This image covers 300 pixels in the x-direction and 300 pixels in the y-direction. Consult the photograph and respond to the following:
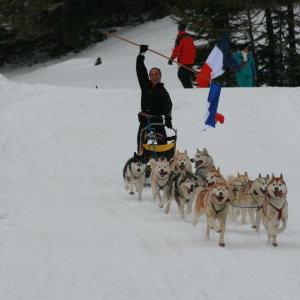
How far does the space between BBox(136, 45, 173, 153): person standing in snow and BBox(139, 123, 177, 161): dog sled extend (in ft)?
0.29

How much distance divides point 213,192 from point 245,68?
1184cm

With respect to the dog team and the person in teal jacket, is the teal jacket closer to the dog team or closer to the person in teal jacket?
the person in teal jacket

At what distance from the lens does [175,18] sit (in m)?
23.4

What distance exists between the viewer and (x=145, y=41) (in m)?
31.6

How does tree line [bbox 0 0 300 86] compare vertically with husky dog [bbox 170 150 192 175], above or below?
above

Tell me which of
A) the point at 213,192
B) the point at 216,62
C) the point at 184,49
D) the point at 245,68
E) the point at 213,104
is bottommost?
the point at 213,192

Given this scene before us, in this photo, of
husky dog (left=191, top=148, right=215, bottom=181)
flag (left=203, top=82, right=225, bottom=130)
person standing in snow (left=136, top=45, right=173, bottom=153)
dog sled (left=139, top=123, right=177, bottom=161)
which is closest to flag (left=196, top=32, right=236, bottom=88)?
flag (left=203, top=82, right=225, bottom=130)

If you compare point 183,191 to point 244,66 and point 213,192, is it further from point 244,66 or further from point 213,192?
point 244,66

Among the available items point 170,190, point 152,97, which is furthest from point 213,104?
point 170,190

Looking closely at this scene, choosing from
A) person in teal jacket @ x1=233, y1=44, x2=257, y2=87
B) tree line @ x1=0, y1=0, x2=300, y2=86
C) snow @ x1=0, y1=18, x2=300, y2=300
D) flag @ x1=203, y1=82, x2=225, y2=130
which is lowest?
snow @ x1=0, y1=18, x2=300, y2=300

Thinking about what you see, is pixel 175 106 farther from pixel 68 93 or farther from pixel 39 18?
pixel 39 18

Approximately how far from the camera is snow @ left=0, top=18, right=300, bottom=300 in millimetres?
5355

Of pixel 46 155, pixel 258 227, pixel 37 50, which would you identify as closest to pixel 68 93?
pixel 46 155

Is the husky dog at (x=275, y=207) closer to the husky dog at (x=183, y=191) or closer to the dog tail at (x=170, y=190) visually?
the husky dog at (x=183, y=191)
